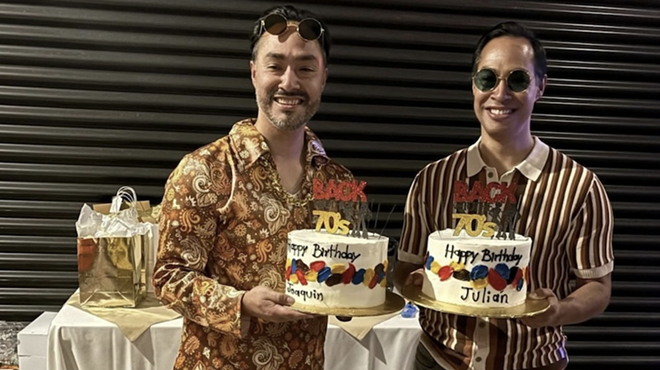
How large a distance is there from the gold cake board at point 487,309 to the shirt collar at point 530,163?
0.44m

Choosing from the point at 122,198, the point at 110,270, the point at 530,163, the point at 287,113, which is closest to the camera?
the point at 287,113

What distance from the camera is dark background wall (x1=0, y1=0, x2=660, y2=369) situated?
10.8ft

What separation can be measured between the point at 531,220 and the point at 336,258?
70cm

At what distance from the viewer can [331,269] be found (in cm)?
152

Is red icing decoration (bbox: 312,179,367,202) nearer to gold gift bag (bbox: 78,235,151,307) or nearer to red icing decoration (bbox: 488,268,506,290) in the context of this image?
red icing decoration (bbox: 488,268,506,290)

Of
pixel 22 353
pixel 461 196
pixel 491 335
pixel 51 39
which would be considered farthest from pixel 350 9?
pixel 22 353

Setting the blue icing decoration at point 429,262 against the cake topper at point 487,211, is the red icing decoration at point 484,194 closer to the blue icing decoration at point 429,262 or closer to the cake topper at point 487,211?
the cake topper at point 487,211

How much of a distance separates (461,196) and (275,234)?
1.95 feet

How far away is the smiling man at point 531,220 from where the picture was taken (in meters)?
1.71

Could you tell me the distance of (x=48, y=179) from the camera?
11.0 ft

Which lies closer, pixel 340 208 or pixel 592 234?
pixel 340 208

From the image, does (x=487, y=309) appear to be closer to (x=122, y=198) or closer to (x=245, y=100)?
(x=245, y=100)

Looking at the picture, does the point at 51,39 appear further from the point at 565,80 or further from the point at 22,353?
the point at 565,80

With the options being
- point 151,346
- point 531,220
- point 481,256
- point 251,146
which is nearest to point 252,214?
point 251,146
